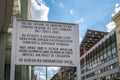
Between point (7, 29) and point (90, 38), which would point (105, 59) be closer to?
point (90, 38)

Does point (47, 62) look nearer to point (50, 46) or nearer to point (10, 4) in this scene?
point (50, 46)

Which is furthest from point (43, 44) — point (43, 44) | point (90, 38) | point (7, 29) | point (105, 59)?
point (90, 38)

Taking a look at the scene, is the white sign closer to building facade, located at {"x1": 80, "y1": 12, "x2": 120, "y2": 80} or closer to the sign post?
the sign post

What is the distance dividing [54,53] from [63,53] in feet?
0.91

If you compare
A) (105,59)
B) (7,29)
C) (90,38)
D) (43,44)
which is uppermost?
(90,38)

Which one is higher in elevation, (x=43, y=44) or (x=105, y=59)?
(x=105, y=59)

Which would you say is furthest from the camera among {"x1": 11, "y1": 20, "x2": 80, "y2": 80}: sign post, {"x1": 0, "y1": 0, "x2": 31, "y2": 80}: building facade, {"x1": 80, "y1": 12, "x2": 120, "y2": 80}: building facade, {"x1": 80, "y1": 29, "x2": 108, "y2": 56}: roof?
{"x1": 80, "y1": 29, "x2": 108, "y2": 56}: roof

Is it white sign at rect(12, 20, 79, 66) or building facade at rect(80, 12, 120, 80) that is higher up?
building facade at rect(80, 12, 120, 80)

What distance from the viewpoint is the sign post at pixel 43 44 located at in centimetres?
806

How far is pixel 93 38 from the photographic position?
10444cm

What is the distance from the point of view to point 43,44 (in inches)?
322

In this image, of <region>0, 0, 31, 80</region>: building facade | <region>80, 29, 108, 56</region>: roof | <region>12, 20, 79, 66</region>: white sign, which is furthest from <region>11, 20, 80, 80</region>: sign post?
<region>80, 29, 108, 56</region>: roof

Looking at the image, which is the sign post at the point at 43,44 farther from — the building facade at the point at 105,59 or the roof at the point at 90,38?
the roof at the point at 90,38

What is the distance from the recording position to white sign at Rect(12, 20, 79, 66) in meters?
8.07
